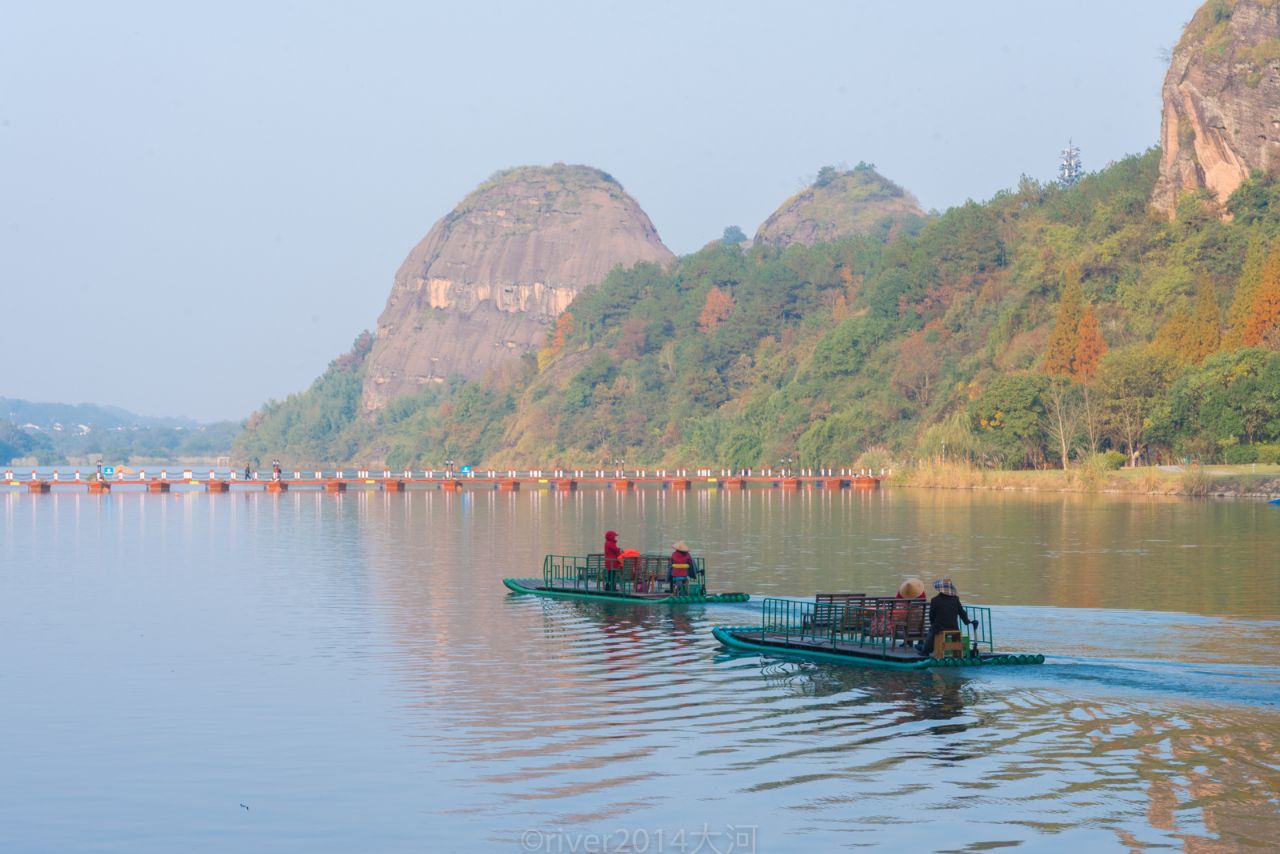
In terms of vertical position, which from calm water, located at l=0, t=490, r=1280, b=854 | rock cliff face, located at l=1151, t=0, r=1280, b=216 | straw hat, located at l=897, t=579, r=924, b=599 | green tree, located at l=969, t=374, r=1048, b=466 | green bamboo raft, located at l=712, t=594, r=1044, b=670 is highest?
rock cliff face, located at l=1151, t=0, r=1280, b=216

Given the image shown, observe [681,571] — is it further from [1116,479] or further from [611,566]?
[1116,479]

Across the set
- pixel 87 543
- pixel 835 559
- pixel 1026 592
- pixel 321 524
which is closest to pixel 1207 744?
pixel 1026 592

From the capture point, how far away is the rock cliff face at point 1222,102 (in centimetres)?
15912

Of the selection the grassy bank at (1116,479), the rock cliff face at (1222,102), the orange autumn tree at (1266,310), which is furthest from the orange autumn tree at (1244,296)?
the rock cliff face at (1222,102)

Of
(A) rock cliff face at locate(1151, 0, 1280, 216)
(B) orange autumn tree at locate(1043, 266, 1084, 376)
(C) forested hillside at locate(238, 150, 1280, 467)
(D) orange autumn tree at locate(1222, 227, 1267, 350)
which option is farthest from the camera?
(A) rock cliff face at locate(1151, 0, 1280, 216)

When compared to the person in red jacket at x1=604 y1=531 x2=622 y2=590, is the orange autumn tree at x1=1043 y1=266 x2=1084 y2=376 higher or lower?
higher

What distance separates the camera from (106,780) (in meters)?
21.4

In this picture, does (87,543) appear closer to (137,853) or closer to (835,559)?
(835,559)

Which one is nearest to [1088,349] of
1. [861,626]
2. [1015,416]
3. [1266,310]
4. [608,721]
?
[1015,416]

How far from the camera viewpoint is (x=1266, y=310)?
394ft

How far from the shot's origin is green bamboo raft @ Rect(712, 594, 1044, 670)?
96.2 feet

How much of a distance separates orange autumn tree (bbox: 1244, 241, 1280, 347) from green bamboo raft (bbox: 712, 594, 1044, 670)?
95006 millimetres

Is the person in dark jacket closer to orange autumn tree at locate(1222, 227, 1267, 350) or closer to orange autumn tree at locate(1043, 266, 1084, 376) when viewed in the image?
orange autumn tree at locate(1222, 227, 1267, 350)

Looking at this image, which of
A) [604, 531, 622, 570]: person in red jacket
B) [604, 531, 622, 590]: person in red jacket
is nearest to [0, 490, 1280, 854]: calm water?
[604, 531, 622, 590]: person in red jacket
